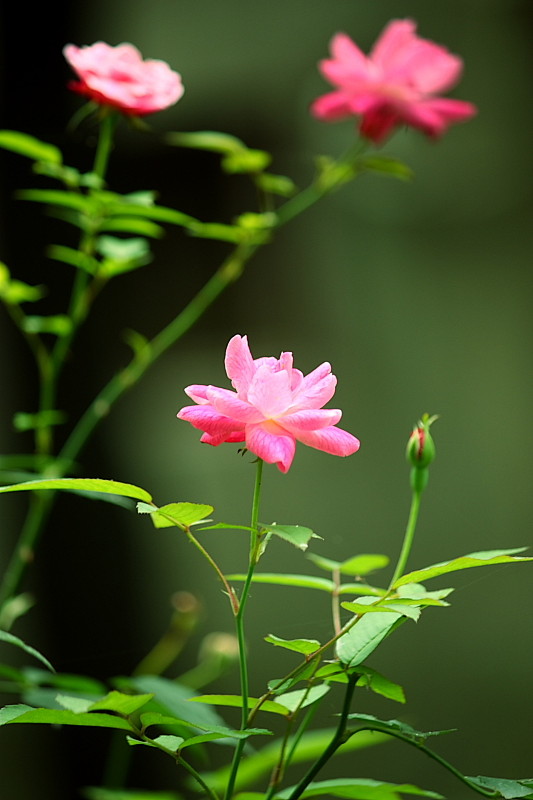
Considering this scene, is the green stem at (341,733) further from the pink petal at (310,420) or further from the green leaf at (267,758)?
the green leaf at (267,758)

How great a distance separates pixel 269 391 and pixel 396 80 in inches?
11.6

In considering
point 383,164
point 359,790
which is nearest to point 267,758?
point 359,790

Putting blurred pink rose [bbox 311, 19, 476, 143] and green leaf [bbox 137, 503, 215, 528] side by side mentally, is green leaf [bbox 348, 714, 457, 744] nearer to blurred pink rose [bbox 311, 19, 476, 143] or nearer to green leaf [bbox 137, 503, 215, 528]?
green leaf [bbox 137, 503, 215, 528]

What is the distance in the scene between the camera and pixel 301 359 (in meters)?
0.94

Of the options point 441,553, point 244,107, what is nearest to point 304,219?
point 244,107

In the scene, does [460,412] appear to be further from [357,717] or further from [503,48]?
[357,717]

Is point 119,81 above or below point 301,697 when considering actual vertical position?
above

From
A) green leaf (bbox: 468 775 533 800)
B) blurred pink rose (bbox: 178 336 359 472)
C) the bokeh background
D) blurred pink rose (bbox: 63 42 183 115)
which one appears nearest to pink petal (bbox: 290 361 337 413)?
blurred pink rose (bbox: 178 336 359 472)

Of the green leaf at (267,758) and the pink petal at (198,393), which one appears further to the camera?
the green leaf at (267,758)

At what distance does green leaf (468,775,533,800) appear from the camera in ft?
0.73

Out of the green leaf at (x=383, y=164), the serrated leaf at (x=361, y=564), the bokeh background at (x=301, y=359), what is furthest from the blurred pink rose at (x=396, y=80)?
the bokeh background at (x=301, y=359)

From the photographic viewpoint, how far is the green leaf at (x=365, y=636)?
0.77 feet

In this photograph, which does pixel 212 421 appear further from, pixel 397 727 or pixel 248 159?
pixel 248 159

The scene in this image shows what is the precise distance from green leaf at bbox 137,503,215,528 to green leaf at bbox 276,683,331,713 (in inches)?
2.6
